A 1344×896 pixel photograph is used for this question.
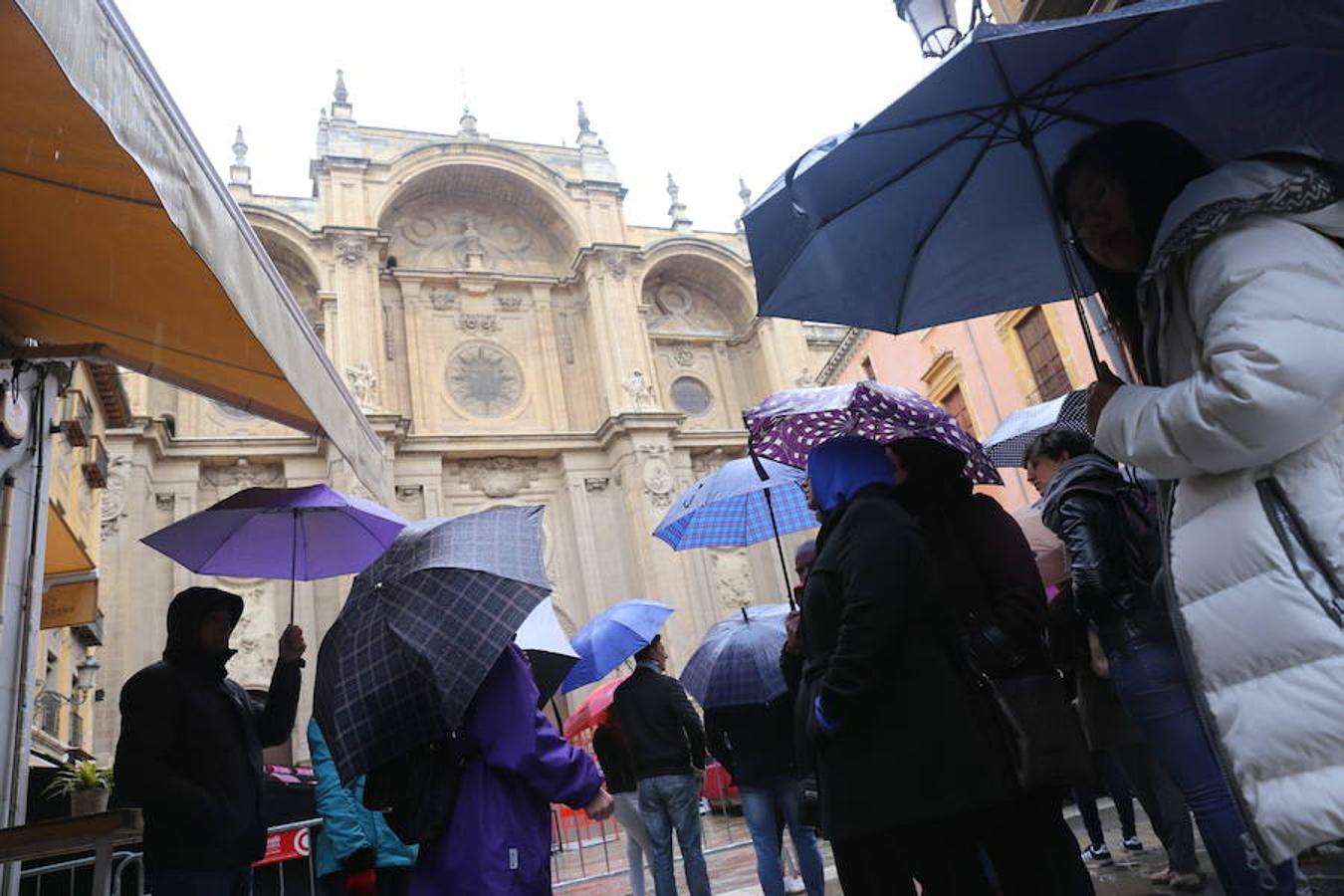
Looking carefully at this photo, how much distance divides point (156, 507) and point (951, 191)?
784 inches

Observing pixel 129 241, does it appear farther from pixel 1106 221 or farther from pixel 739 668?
pixel 739 668

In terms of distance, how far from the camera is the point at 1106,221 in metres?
2.19

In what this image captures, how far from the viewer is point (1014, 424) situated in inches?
277

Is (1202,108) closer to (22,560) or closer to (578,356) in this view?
(22,560)

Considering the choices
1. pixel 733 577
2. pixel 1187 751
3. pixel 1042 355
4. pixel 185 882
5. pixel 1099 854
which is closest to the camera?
pixel 1187 751

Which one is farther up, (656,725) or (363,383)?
(363,383)

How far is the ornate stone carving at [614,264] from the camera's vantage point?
2452cm

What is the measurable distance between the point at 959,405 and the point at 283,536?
1442 cm

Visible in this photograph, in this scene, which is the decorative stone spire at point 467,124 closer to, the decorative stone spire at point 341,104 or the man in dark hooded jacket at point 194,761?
the decorative stone spire at point 341,104

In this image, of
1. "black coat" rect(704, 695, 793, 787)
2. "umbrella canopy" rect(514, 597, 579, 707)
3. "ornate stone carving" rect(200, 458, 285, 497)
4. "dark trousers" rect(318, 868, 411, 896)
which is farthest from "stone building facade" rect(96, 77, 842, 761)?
"dark trousers" rect(318, 868, 411, 896)

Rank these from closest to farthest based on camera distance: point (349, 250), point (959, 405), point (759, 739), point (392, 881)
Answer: point (392, 881), point (759, 739), point (959, 405), point (349, 250)

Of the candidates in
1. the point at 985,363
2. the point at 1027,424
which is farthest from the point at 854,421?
the point at 985,363

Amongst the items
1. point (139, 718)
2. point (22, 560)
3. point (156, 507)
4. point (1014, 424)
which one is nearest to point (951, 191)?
point (139, 718)

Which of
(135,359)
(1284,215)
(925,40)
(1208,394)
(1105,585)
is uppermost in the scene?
(925,40)
